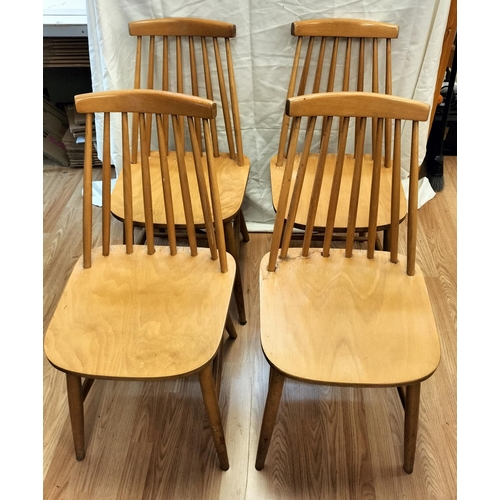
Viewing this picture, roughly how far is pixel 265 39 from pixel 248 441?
3.93 ft

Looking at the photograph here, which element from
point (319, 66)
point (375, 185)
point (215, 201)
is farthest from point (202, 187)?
point (319, 66)

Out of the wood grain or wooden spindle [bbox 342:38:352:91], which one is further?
wooden spindle [bbox 342:38:352:91]

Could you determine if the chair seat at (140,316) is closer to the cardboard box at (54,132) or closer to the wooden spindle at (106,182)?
the wooden spindle at (106,182)

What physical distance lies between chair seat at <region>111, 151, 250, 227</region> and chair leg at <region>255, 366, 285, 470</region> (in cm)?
46

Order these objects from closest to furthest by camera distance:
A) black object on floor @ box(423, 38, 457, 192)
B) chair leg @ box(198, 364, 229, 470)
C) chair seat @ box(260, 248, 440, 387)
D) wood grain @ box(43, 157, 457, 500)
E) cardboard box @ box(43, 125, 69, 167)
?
chair seat @ box(260, 248, 440, 387) < chair leg @ box(198, 364, 229, 470) < wood grain @ box(43, 157, 457, 500) < black object on floor @ box(423, 38, 457, 192) < cardboard box @ box(43, 125, 69, 167)

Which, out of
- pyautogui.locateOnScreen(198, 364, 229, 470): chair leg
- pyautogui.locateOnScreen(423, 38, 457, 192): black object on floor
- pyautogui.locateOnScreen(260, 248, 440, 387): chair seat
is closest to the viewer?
pyautogui.locateOnScreen(260, 248, 440, 387): chair seat

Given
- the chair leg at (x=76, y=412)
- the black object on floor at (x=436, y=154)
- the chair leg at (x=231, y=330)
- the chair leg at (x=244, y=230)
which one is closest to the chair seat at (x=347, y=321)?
the chair leg at (x=231, y=330)

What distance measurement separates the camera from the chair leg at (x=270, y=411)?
3.22 ft

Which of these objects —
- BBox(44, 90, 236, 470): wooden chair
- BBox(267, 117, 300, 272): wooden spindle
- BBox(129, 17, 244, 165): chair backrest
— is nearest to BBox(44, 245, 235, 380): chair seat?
BBox(44, 90, 236, 470): wooden chair

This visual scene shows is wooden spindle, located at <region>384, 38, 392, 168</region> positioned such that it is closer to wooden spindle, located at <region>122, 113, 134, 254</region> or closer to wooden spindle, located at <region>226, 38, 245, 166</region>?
wooden spindle, located at <region>226, 38, 245, 166</region>

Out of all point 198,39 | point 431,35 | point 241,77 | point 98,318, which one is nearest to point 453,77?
point 431,35

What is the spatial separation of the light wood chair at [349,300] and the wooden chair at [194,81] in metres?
0.28

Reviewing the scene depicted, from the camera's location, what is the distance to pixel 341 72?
148 cm

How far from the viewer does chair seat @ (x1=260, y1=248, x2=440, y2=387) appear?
2.90ft
